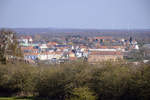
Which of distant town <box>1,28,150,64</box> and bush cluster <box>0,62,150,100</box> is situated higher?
bush cluster <box>0,62,150,100</box>

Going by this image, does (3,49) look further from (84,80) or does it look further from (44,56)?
(44,56)

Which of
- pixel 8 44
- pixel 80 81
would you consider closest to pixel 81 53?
pixel 8 44

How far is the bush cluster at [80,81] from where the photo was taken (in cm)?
2462

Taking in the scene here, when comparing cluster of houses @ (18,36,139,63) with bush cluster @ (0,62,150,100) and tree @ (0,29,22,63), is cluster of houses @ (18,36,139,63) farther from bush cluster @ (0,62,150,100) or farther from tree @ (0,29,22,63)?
bush cluster @ (0,62,150,100)

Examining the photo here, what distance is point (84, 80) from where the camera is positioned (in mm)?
27719

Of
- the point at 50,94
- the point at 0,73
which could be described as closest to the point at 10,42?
the point at 0,73

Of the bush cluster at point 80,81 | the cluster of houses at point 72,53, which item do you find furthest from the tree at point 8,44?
the bush cluster at point 80,81

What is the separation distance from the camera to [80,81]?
1090 inches

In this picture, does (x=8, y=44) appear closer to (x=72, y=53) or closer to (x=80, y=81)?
(x=80, y=81)

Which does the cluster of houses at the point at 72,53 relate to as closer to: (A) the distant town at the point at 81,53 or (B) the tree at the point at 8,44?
(A) the distant town at the point at 81,53

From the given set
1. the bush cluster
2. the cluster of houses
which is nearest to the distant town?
the cluster of houses

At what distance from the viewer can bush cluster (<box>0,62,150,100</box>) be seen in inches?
969

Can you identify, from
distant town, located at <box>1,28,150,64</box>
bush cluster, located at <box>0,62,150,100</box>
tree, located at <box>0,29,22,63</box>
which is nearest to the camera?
bush cluster, located at <box>0,62,150,100</box>

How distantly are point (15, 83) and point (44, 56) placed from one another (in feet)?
198
